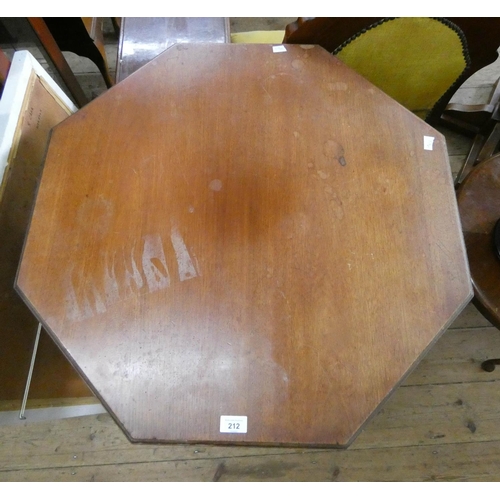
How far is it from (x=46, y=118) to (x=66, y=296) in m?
0.58

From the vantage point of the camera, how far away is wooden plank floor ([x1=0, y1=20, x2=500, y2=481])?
4.31 feet

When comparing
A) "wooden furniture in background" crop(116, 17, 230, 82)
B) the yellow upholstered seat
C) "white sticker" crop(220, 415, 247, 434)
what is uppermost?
"wooden furniture in background" crop(116, 17, 230, 82)

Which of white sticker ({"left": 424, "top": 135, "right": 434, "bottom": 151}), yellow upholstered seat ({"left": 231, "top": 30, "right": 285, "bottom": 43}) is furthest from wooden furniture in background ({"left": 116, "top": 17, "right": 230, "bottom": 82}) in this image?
white sticker ({"left": 424, "top": 135, "right": 434, "bottom": 151})

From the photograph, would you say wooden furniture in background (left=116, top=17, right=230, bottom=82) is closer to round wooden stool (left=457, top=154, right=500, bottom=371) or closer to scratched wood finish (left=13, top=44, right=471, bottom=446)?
scratched wood finish (left=13, top=44, right=471, bottom=446)

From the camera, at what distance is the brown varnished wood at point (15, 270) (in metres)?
0.93

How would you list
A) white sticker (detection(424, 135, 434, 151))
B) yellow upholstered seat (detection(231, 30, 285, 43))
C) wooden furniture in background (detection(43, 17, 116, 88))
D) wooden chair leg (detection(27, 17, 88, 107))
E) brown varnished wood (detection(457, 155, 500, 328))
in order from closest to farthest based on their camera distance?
white sticker (detection(424, 135, 434, 151))
brown varnished wood (detection(457, 155, 500, 328))
wooden chair leg (detection(27, 17, 88, 107))
wooden furniture in background (detection(43, 17, 116, 88))
yellow upholstered seat (detection(231, 30, 285, 43))

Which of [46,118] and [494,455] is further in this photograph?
[494,455]

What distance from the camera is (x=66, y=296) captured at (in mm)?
752

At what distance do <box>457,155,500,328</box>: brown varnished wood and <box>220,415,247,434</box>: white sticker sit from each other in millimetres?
712

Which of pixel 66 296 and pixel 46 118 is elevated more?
pixel 46 118

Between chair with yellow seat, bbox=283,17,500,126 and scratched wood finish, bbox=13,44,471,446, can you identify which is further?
chair with yellow seat, bbox=283,17,500,126

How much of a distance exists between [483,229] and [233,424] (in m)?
0.90
